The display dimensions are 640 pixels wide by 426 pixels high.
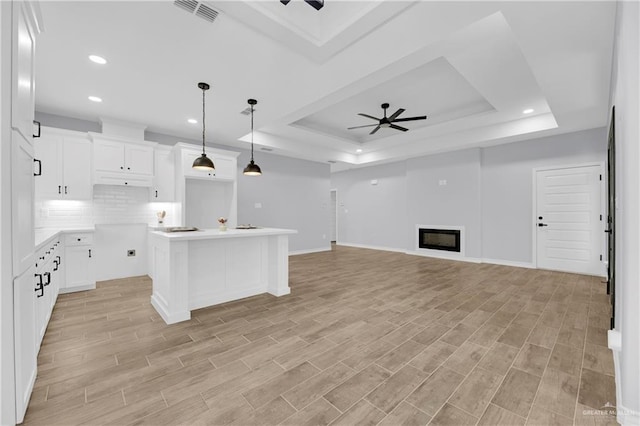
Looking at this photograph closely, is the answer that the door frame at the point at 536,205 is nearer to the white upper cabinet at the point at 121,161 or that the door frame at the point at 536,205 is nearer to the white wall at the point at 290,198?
the white wall at the point at 290,198

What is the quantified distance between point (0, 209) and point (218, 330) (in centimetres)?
198

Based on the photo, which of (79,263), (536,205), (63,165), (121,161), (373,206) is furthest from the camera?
(373,206)

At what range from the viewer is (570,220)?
535 cm

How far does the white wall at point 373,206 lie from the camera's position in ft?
27.5

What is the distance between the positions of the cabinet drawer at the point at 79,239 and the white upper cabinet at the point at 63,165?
0.76 m

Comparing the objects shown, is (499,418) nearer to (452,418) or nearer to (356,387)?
(452,418)

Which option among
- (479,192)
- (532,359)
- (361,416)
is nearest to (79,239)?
(361,416)

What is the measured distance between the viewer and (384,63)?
2.90 metres

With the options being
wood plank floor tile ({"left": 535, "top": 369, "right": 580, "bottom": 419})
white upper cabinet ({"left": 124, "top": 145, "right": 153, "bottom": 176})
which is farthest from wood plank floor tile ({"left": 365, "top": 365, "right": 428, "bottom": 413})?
white upper cabinet ({"left": 124, "top": 145, "right": 153, "bottom": 176})

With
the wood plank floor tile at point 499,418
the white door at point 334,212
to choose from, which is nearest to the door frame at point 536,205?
the wood plank floor tile at point 499,418

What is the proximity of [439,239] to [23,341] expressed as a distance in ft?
24.3

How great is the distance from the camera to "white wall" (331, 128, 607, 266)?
5.61 m

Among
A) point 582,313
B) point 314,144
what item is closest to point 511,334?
point 582,313

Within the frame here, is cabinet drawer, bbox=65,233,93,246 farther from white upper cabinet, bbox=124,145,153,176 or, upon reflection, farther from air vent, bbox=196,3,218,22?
air vent, bbox=196,3,218,22
